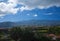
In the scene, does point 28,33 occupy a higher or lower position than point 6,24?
lower

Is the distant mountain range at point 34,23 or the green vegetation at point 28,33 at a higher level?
the distant mountain range at point 34,23

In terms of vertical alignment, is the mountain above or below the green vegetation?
above

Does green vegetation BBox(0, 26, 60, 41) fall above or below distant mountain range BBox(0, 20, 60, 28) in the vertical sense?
below

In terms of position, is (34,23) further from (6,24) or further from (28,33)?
(6,24)

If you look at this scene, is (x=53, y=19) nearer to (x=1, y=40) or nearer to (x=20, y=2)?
(x=20, y=2)

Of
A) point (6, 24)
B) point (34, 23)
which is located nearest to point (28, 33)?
point (34, 23)

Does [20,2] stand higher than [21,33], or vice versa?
[20,2]

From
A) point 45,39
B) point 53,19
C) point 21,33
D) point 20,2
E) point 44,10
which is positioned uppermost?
point 20,2

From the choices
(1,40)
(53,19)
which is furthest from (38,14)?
(1,40)
